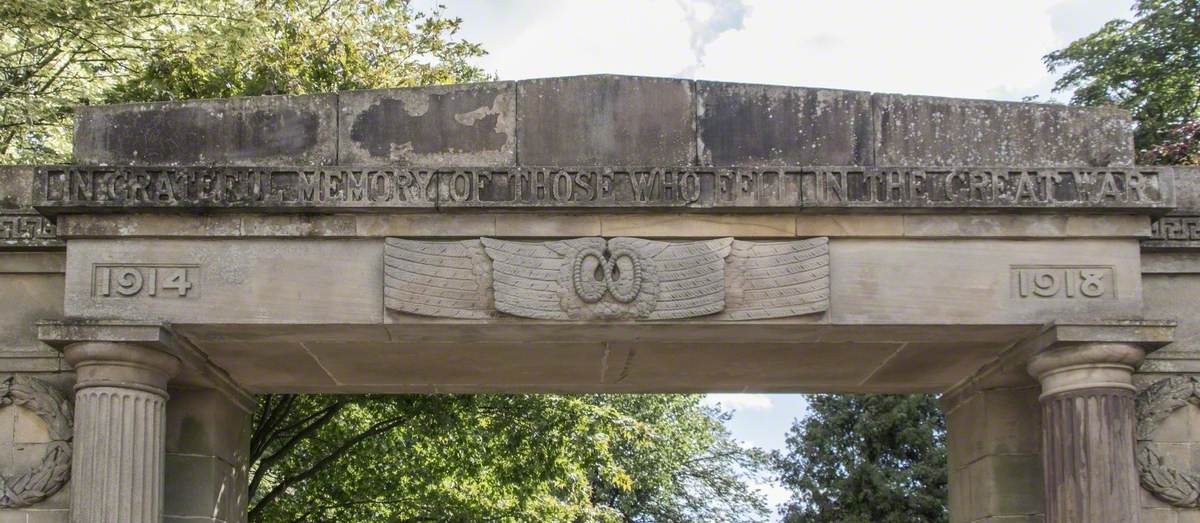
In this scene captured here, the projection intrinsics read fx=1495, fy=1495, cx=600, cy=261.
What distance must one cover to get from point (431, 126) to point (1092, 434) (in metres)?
5.38

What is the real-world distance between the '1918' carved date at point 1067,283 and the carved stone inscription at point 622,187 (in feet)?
1.59

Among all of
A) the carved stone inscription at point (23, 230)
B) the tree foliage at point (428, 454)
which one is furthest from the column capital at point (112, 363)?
the tree foliage at point (428, 454)

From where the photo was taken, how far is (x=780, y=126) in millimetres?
11266

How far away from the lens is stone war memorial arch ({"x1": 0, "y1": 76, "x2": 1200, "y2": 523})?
1091 cm

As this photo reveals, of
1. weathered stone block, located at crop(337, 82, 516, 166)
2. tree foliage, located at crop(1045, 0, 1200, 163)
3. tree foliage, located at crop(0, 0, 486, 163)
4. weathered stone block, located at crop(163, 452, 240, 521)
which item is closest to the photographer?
weathered stone block, located at crop(337, 82, 516, 166)

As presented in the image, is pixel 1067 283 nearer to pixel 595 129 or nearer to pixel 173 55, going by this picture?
pixel 595 129

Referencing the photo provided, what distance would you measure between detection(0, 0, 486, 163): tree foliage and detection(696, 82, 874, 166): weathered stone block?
30.3ft

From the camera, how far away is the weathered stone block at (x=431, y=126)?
440 inches

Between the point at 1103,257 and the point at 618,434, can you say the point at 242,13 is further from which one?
the point at 1103,257

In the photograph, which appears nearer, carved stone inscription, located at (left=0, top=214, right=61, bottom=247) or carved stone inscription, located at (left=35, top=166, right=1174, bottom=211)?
carved stone inscription, located at (left=35, top=166, right=1174, bottom=211)

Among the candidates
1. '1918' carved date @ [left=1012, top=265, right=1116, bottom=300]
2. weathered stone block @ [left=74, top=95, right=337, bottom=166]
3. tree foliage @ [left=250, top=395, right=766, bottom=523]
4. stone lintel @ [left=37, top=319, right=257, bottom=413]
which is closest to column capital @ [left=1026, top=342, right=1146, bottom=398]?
'1918' carved date @ [left=1012, top=265, right=1116, bottom=300]

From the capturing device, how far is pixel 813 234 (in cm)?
1109

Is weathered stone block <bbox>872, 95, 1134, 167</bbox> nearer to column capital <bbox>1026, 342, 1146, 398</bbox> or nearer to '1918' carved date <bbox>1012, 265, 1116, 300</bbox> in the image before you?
'1918' carved date <bbox>1012, 265, 1116, 300</bbox>

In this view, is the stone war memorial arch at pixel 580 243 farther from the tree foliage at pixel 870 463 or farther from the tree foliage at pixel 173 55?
the tree foliage at pixel 870 463
